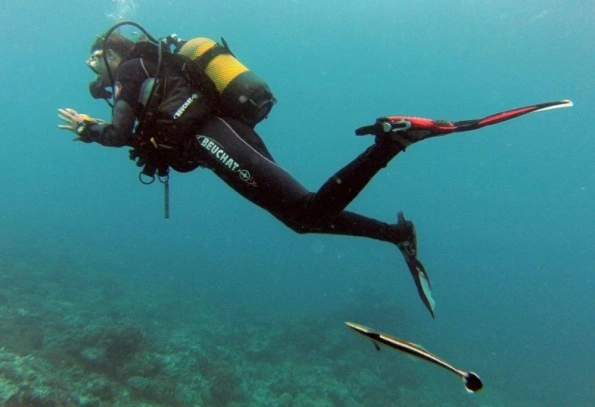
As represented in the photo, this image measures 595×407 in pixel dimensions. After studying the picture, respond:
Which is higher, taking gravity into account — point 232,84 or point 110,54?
point 110,54

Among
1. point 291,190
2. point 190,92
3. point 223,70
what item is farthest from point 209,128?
point 291,190

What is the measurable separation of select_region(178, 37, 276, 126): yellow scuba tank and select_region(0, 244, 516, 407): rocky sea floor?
21.1 feet

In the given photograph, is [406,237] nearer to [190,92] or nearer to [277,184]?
[277,184]

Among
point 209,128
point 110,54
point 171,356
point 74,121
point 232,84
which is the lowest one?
point 171,356

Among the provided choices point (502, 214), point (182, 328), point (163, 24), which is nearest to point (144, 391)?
point (182, 328)

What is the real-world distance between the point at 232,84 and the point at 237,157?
76cm

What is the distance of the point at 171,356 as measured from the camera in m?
11.1

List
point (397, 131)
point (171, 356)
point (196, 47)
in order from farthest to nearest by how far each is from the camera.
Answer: point (171, 356) < point (196, 47) < point (397, 131)

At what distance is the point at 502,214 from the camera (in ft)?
391

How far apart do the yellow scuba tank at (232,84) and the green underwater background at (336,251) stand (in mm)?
6484

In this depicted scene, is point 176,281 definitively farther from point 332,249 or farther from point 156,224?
point 156,224

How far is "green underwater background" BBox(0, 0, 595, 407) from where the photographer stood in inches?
456

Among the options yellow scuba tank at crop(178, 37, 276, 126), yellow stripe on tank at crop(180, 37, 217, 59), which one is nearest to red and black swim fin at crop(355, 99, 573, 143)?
yellow scuba tank at crop(178, 37, 276, 126)

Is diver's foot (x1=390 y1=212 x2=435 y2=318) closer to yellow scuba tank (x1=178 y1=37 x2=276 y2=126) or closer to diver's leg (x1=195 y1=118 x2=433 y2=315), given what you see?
diver's leg (x1=195 y1=118 x2=433 y2=315)
